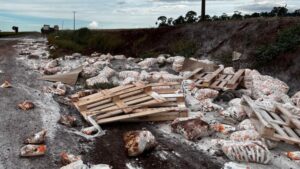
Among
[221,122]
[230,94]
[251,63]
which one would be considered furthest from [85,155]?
[251,63]

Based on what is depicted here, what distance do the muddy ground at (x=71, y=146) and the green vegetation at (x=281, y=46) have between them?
5.11m

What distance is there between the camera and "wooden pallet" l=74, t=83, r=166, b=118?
6375 mm

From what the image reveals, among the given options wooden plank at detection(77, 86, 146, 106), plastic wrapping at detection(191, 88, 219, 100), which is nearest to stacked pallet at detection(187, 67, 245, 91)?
plastic wrapping at detection(191, 88, 219, 100)

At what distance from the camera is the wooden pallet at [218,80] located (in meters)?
8.24

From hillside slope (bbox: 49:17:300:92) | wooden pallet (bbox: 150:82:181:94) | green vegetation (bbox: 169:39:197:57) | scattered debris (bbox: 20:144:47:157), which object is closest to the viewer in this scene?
scattered debris (bbox: 20:144:47:157)

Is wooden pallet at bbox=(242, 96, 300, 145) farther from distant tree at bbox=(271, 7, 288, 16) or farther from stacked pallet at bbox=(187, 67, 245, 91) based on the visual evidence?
distant tree at bbox=(271, 7, 288, 16)

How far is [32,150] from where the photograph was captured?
4875 mm

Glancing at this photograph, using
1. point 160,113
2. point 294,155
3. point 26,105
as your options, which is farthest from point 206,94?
point 26,105

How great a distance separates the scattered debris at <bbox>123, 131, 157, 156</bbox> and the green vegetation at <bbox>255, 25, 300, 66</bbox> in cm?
600

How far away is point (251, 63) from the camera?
1042 centimetres

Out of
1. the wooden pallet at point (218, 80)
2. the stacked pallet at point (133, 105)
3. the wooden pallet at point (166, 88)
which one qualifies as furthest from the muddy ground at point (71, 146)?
the wooden pallet at point (218, 80)

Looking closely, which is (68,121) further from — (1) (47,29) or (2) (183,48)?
(1) (47,29)

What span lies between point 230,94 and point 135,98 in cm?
228

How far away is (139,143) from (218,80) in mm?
4443
